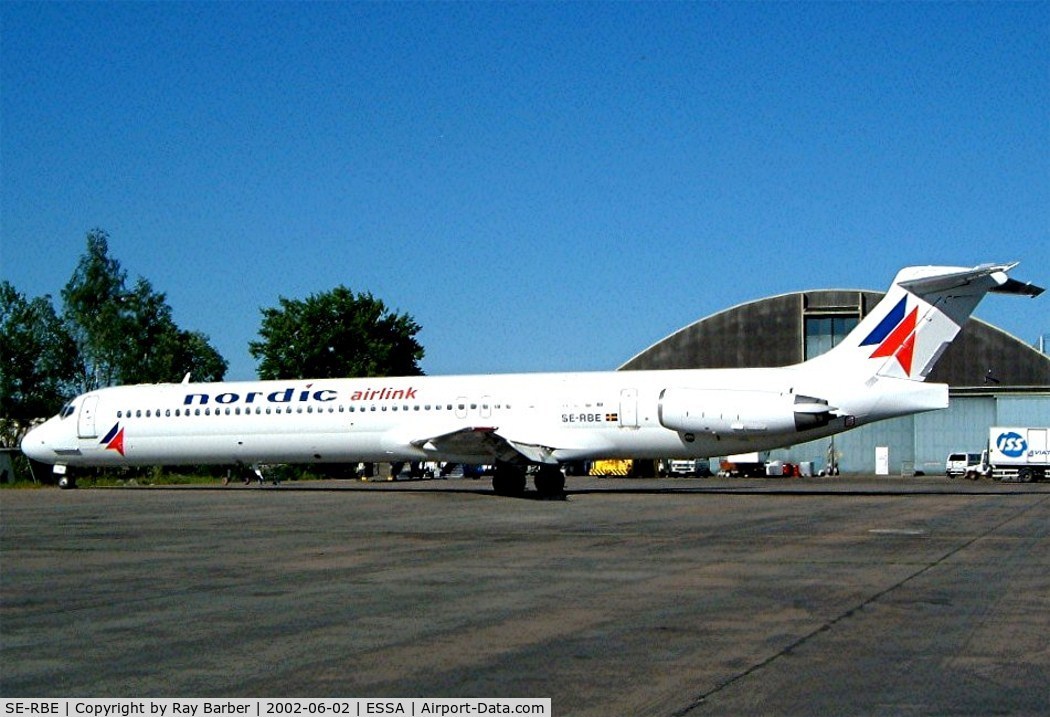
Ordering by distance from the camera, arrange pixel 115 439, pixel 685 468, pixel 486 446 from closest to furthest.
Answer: pixel 486 446 → pixel 115 439 → pixel 685 468

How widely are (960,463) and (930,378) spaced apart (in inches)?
288

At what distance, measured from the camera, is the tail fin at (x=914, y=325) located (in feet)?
103

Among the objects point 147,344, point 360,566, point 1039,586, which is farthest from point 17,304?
point 1039,586

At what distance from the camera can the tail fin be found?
31344mm

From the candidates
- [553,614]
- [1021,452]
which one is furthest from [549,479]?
[1021,452]

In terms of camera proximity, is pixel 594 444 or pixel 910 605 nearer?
pixel 910 605

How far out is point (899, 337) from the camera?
31.7 meters

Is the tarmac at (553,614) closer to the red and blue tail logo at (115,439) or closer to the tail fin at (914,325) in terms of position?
the tail fin at (914,325)

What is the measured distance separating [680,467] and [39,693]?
60.9 m

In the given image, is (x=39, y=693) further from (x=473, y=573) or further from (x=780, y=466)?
(x=780, y=466)

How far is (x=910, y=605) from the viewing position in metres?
10.8

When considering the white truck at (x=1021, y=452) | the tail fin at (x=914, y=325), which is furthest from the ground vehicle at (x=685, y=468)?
the tail fin at (x=914, y=325)

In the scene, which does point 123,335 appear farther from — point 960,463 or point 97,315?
point 960,463

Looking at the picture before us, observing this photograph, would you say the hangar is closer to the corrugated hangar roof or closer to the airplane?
the corrugated hangar roof
